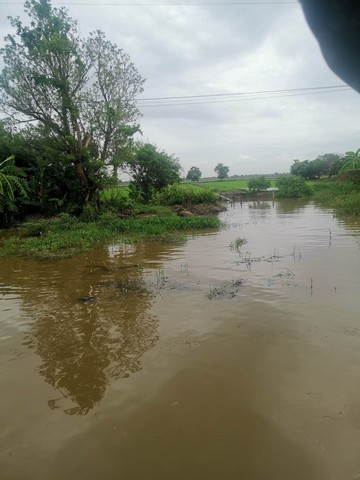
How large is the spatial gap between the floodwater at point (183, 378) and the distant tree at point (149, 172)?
22865 mm

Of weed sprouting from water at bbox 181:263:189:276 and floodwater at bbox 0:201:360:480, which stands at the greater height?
weed sprouting from water at bbox 181:263:189:276

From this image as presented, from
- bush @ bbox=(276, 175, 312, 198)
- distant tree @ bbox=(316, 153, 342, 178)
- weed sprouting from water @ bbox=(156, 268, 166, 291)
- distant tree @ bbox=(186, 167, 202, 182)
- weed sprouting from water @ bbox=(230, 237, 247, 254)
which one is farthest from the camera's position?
distant tree @ bbox=(186, 167, 202, 182)

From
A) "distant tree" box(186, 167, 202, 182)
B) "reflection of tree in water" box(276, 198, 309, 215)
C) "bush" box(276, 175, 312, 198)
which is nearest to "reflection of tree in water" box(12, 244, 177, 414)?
"reflection of tree in water" box(276, 198, 309, 215)

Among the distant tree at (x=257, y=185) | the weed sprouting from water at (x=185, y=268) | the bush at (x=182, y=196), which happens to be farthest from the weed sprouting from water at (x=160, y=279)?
Result: the distant tree at (x=257, y=185)

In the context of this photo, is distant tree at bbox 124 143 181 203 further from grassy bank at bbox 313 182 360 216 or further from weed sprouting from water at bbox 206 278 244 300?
weed sprouting from water at bbox 206 278 244 300

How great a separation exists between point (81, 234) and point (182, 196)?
46.3 feet

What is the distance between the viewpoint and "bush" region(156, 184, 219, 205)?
90.3 ft

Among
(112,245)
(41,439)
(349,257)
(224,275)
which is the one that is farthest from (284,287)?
(112,245)

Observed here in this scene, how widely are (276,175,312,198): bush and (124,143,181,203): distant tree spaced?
19.9 metres

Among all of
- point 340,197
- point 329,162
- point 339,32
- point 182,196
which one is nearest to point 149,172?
point 182,196

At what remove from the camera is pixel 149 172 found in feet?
99.3

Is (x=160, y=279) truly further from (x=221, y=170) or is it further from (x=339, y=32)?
(x=221, y=170)

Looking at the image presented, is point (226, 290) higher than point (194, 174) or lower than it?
lower

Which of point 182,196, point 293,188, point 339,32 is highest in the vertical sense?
point 293,188
